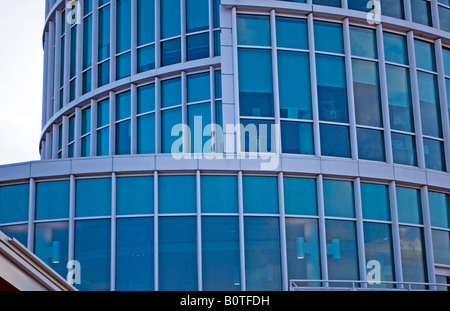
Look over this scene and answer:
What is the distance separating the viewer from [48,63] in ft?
110

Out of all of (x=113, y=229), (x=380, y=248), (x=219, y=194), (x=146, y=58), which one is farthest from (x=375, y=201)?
(x=146, y=58)

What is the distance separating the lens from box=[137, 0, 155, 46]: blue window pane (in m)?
28.7

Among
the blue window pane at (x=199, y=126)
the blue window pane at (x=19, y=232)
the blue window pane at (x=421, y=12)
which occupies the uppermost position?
the blue window pane at (x=421, y=12)

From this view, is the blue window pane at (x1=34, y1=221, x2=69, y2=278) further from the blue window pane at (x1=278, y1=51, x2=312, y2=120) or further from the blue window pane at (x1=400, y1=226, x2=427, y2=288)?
the blue window pane at (x1=400, y1=226, x2=427, y2=288)

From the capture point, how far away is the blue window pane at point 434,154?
26.5 meters

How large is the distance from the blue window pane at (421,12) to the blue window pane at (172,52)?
7.58 meters

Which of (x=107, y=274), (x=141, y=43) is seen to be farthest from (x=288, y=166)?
(x=141, y=43)

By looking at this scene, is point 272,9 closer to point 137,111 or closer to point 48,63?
point 137,111

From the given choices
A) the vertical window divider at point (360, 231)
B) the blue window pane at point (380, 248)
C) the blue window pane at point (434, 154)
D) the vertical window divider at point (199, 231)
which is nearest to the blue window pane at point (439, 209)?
the blue window pane at point (434, 154)

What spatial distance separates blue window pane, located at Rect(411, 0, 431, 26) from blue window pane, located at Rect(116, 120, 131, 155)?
32.2 ft

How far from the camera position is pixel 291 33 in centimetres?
2591

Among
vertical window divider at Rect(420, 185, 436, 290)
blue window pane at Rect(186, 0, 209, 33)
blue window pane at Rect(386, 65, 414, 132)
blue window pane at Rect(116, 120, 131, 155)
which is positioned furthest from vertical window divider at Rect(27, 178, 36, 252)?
vertical window divider at Rect(420, 185, 436, 290)

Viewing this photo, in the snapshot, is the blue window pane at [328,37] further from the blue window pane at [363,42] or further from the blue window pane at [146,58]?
the blue window pane at [146,58]
